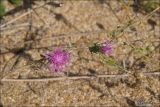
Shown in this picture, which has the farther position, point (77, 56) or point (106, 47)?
point (77, 56)

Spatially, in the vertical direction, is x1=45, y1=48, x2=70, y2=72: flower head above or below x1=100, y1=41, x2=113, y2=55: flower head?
below

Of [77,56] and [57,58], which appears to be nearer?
[57,58]

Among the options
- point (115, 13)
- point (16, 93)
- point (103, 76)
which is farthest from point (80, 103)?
point (115, 13)

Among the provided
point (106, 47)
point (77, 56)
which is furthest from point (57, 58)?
point (77, 56)

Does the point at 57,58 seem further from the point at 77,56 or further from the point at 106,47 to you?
the point at 77,56

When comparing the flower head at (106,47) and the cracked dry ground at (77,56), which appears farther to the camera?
the cracked dry ground at (77,56)

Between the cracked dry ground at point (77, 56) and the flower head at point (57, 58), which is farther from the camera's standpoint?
the cracked dry ground at point (77, 56)

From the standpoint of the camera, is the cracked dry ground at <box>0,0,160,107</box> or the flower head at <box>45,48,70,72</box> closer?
the flower head at <box>45,48,70,72</box>

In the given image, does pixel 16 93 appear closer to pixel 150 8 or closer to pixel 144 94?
pixel 144 94

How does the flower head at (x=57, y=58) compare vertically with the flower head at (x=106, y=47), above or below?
below
